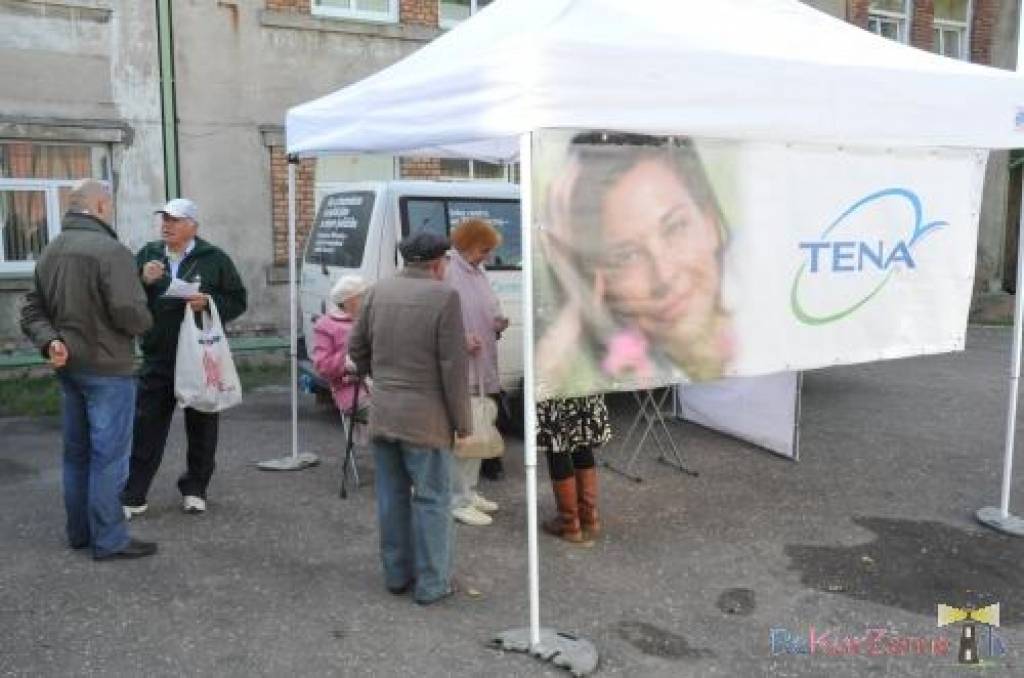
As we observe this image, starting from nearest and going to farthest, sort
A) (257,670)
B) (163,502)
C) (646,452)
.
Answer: (257,670) → (163,502) → (646,452)

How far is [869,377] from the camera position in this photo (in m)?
9.92

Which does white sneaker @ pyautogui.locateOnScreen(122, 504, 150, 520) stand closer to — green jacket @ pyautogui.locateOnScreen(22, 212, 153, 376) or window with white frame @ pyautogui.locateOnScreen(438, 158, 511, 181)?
green jacket @ pyautogui.locateOnScreen(22, 212, 153, 376)

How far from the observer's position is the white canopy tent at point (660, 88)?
356 centimetres

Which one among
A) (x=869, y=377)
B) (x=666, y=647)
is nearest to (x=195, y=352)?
(x=666, y=647)

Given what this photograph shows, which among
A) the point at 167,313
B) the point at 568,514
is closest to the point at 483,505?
the point at 568,514

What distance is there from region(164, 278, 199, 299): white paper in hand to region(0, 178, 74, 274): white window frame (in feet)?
20.0

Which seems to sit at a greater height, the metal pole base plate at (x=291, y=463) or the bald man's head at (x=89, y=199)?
the bald man's head at (x=89, y=199)

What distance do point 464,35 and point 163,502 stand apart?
10.4ft

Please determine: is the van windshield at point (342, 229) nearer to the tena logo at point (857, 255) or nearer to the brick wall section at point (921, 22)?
the tena logo at point (857, 255)

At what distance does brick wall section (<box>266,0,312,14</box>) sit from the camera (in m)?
11.1

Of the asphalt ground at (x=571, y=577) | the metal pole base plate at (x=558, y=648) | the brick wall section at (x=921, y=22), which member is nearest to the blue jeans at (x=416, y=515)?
the asphalt ground at (x=571, y=577)

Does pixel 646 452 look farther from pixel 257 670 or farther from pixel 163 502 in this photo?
pixel 257 670

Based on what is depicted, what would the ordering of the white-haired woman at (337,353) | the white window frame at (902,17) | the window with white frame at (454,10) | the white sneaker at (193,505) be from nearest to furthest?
the white sneaker at (193,505)
the white-haired woman at (337,353)
the window with white frame at (454,10)
the white window frame at (902,17)

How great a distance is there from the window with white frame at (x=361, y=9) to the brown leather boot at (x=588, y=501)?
8499 millimetres
